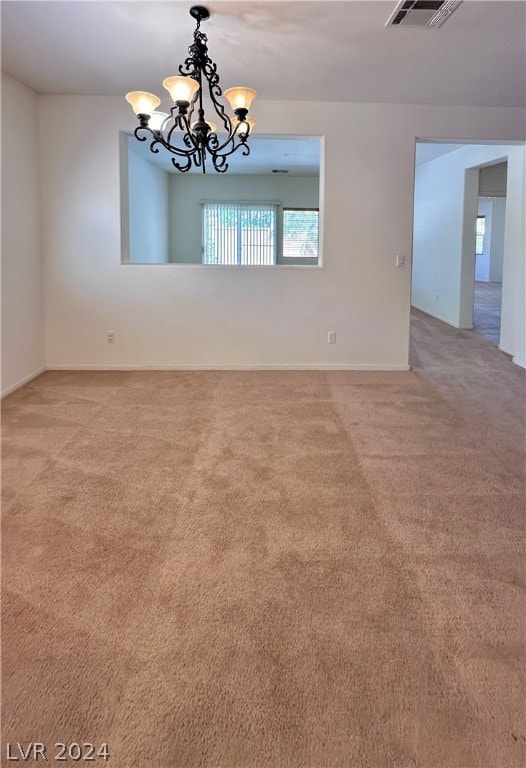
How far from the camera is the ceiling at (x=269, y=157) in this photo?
721 cm

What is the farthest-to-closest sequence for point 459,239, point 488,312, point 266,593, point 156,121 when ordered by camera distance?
point 488,312 → point 459,239 → point 156,121 → point 266,593

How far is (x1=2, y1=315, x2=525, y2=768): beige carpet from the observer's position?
1.42 meters

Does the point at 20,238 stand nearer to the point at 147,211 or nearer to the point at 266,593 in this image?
the point at 266,593

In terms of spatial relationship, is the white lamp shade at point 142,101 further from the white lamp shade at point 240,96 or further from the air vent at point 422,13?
the air vent at point 422,13

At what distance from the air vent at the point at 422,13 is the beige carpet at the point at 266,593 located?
251 centimetres

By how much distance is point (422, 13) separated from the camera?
3164 millimetres

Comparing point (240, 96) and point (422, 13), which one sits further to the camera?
point (240, 96)

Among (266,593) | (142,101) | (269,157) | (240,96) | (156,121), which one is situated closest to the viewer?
(266,593)

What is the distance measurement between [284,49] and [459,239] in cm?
511

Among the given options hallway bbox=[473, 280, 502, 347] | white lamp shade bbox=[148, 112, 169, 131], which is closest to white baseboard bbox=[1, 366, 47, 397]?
white lamp shade bbox=[148, 112, 169, 131]

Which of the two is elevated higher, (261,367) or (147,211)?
(147,211)

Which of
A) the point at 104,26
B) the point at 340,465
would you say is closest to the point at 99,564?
the point at 340,465

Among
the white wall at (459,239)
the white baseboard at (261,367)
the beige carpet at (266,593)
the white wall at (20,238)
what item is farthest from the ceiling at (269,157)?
the beige carpet at (266,593)

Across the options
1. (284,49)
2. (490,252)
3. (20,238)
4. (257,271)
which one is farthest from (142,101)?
(490,252)
